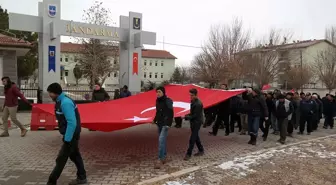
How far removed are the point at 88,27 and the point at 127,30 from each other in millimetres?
2401

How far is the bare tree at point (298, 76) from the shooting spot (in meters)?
34.7

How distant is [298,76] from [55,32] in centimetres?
2914

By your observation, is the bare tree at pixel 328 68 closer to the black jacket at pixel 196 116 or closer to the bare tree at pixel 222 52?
the bare tree at pixel 222 52

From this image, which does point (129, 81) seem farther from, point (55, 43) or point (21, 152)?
point (21, 152)

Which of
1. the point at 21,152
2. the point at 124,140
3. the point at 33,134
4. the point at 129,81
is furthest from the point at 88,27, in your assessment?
the point at 21,152

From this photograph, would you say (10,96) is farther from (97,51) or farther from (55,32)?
(97,51)

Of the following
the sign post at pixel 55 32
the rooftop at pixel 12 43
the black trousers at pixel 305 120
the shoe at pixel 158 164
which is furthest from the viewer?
the rooftop at pixel 12 43

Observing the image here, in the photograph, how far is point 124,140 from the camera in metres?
8.80

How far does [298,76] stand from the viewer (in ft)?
115

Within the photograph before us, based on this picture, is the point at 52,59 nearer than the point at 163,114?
No

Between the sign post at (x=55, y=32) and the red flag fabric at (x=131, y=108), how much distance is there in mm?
7446

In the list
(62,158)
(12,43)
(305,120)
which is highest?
(12,43)

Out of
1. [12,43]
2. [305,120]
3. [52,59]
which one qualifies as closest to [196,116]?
[305,120]

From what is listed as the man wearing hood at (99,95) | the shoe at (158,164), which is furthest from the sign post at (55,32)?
the shoe at (158,164)
